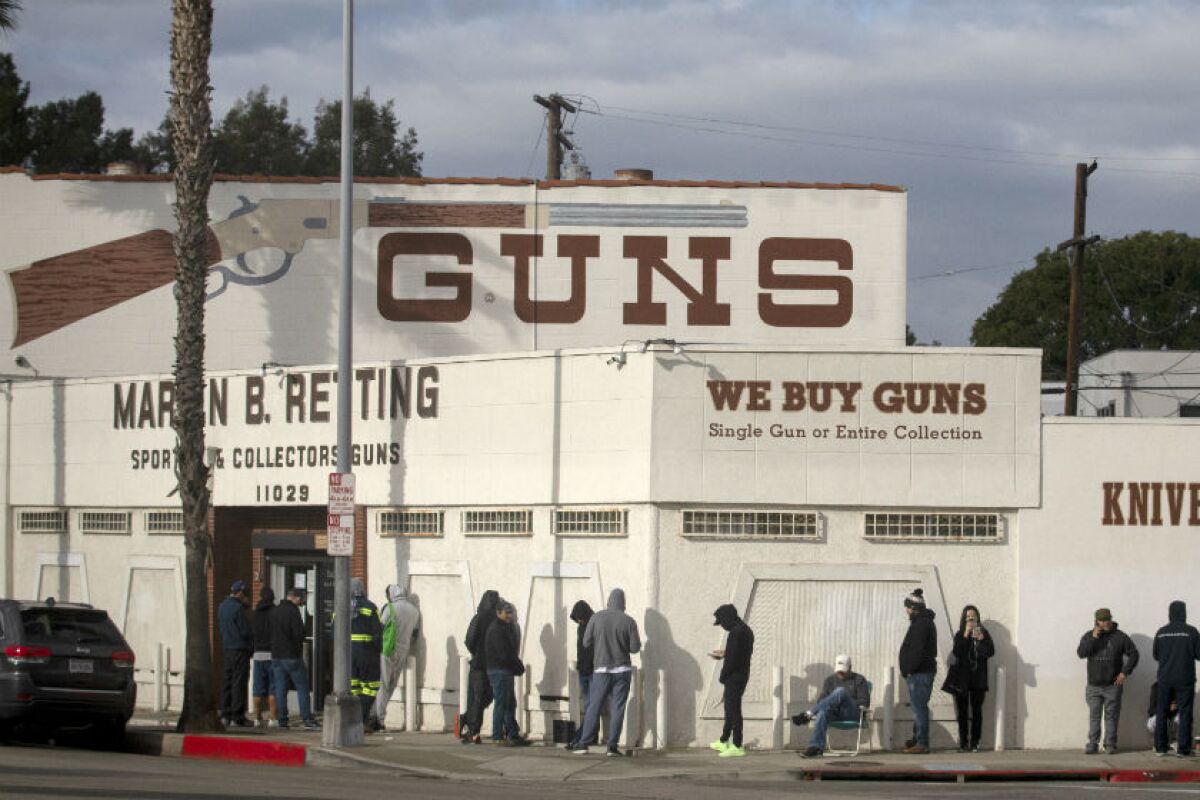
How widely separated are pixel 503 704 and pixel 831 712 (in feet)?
12.8

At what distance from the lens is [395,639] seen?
2253 centimetres

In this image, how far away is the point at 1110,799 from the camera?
52.1ft

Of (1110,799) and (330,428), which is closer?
(1110,799)

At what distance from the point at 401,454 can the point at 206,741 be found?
4541 millimetres

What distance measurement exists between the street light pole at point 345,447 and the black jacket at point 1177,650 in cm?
910

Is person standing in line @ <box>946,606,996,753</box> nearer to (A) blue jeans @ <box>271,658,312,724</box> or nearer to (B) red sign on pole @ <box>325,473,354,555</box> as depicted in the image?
(B) red sign on pole @ <box>325,473,354,555</box>

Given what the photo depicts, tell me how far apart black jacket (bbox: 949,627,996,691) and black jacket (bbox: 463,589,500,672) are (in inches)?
213

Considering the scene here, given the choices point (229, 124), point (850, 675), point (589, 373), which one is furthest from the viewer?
point (229, 124)

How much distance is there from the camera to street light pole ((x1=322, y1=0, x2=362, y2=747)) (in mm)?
20078

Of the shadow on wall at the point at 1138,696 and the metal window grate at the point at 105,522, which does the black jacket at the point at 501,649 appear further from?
the metal window grate at the point at 105,522

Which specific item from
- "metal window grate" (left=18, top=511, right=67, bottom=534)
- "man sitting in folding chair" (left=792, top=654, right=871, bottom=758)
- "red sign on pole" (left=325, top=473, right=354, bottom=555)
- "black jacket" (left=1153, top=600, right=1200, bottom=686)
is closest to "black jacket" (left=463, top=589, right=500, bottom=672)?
"red sign on pole" (left=325, top=473, right=354, bottom=555)

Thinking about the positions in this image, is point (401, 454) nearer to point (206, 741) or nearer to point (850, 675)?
point (206, 741)

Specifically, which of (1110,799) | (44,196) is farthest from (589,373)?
(44,196)

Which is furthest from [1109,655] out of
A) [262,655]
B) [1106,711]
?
[262,655]
